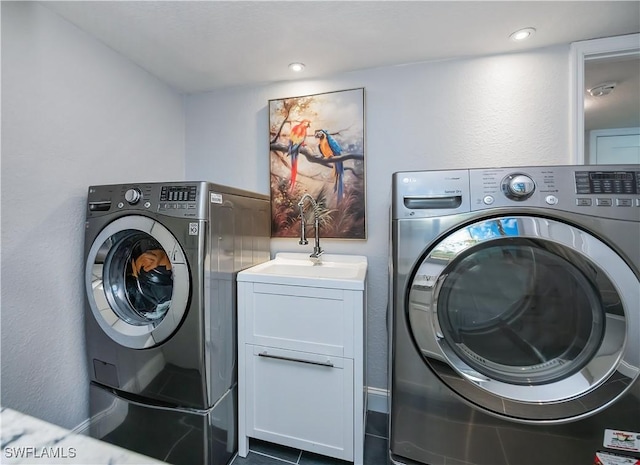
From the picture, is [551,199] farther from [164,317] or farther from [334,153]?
[164,317]

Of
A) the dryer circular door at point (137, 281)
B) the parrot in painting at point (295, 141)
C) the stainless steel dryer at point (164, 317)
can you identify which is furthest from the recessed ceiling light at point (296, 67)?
the dryer circular door at point (137, 281)

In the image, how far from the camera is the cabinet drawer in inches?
47.8

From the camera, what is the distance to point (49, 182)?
50.3 inches

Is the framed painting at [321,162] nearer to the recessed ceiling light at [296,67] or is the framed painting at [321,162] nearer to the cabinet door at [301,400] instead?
the recessed ceiling light at [296,67]

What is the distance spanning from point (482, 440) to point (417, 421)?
22 centimetres

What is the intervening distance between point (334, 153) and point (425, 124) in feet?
1.91

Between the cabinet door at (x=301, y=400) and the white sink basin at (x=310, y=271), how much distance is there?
33 cm

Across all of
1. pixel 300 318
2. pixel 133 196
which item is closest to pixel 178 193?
pixel 133 196

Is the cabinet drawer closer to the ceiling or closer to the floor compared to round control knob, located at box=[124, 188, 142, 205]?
closer to the floor

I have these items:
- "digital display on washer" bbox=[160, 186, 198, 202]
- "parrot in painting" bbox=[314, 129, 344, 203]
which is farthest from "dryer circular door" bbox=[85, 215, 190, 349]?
"parrot in painting" bbox=[314, 129, 344, 203]

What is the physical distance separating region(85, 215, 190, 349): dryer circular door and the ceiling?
980 mm

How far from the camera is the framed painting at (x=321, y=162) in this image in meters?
1.75

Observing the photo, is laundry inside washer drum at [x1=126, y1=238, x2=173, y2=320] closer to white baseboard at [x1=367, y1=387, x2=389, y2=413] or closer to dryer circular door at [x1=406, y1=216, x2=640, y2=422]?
dryer circular door at [x1=406, y1=216, x2=640, y2=422]

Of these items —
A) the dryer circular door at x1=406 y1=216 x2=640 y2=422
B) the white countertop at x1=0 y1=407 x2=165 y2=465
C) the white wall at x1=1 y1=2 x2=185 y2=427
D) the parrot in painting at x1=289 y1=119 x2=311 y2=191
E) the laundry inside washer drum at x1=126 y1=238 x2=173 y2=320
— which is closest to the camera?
the white countertop at x1=0 y1=407 x2=165 y2=465
